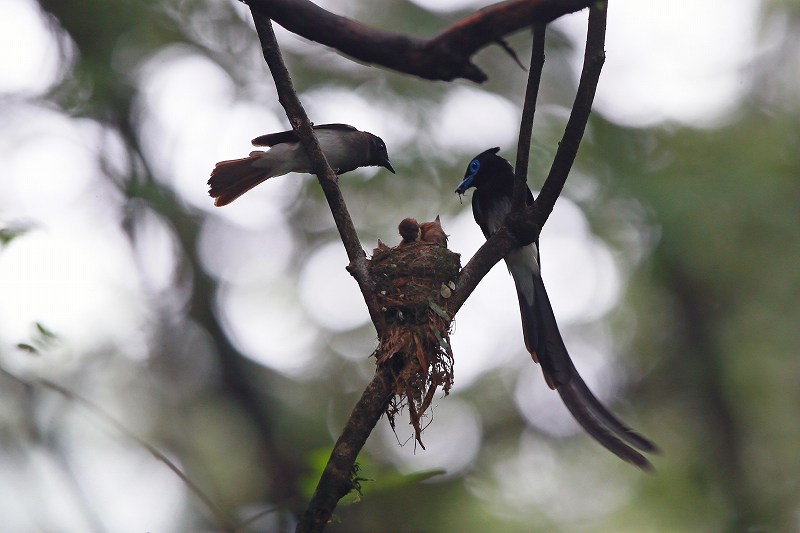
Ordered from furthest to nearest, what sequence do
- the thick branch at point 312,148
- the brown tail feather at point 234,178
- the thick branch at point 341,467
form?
the brown tail feather at point 234,178, the thick branch at point 312,148, the thick branch at point 341,467

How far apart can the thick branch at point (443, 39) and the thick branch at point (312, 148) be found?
3.33 ft

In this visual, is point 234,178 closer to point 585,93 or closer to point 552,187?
point 552,187

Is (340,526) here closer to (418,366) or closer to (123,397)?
(123,397)

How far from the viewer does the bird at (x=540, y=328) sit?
349 centimetres

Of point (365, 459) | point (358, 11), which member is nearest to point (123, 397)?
point (358, 11)

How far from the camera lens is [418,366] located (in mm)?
3305

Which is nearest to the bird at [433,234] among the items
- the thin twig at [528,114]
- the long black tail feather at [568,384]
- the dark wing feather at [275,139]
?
the long black tail feather at [568,384]

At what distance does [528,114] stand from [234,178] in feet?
6.13

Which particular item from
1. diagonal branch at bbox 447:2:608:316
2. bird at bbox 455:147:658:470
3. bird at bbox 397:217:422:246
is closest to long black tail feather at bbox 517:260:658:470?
bird at bbox 455:147:658:470

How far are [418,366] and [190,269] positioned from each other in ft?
17.8

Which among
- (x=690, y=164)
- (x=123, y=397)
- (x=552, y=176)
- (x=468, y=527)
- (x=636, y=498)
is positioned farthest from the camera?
(x=123, y=397)

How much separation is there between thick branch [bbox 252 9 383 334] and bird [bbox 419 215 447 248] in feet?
3.99

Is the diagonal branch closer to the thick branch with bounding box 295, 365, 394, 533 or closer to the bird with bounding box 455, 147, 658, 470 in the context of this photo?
the bird with bounding box 455, 147, 658, 470

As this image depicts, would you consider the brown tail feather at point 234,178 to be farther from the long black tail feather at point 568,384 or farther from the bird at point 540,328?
the long black tail feather at point 568,384
